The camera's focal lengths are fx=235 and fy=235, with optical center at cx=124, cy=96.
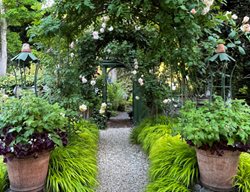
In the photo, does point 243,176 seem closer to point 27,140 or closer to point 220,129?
point 220,129

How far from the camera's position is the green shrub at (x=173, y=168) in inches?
95.7

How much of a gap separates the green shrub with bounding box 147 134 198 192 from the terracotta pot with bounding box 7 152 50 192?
1.14 meters

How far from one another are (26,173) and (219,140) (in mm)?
1830

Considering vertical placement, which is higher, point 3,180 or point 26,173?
point 26,173

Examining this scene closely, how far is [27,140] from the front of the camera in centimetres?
215

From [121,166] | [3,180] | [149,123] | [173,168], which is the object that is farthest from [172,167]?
[149,123]

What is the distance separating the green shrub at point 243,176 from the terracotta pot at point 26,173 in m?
1.92

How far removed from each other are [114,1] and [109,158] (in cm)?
241

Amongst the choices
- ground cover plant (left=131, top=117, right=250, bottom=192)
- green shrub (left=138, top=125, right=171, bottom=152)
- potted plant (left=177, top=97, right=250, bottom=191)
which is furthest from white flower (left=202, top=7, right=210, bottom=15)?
green shrub (left=138, top=125, right=171, bottom=152)

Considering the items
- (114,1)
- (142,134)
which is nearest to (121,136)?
(142,134)

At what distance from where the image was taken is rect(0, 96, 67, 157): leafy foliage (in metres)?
2.14

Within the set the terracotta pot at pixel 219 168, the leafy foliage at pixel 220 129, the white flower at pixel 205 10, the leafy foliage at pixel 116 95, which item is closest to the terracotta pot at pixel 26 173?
the leafy foliage at pixel 220 129

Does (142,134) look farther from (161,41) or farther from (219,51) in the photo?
(219,51)

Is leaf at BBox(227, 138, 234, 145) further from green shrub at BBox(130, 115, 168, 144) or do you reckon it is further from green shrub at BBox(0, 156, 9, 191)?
green shrub at BBox(130, 115, 168, 144)
